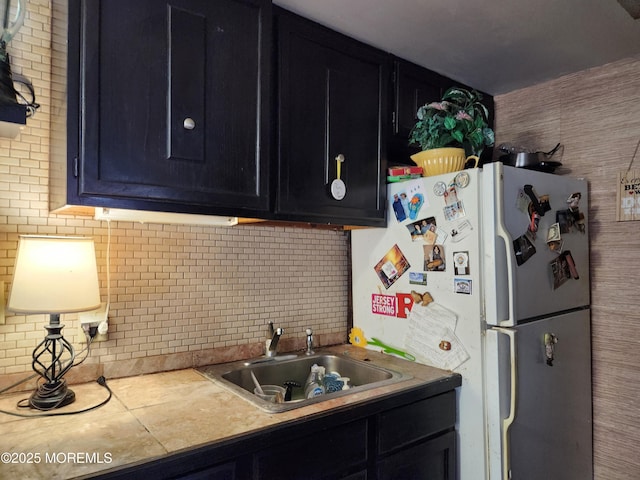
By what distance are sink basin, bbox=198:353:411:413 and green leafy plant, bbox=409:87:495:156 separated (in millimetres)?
995

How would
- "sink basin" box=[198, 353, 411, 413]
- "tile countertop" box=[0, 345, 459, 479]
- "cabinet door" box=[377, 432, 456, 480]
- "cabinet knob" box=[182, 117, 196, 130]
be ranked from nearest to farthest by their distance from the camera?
"tile countertop" box=[0, 345, 459, 479], "cabinet knob" box=[182, 117, 196, 130], "cabinet door" box=[377, 432, 456, 480], "sink basin" box=[198, 353, 411, 413]

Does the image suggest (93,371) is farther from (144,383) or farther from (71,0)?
(71,0)

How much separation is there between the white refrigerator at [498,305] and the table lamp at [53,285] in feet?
3.93

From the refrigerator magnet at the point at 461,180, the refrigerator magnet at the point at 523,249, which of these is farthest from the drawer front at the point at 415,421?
the refrigerator magnet at the point at 461,180

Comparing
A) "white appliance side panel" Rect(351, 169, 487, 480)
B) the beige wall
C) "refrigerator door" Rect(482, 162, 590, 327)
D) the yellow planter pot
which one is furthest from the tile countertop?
the beige wall

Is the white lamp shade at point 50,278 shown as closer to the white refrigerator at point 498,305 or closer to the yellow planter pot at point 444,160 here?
the white refrigerator at point 498,305

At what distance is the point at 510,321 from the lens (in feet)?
5.16

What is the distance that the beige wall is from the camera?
195 cm

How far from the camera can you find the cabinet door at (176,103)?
123 centimetres

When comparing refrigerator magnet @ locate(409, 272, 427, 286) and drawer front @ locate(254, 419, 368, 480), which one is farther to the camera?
refrigerator magnet @ locate(409, 272, 427, 286)

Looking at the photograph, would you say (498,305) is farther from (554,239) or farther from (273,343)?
(273,343)

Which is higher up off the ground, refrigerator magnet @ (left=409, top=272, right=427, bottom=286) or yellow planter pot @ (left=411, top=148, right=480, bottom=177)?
yellow planter pot @ (left=411, top=148, right=480, bottom=177)

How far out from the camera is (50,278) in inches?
48.5

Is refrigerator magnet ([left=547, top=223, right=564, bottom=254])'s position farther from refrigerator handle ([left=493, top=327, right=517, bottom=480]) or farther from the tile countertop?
the tile countertop
